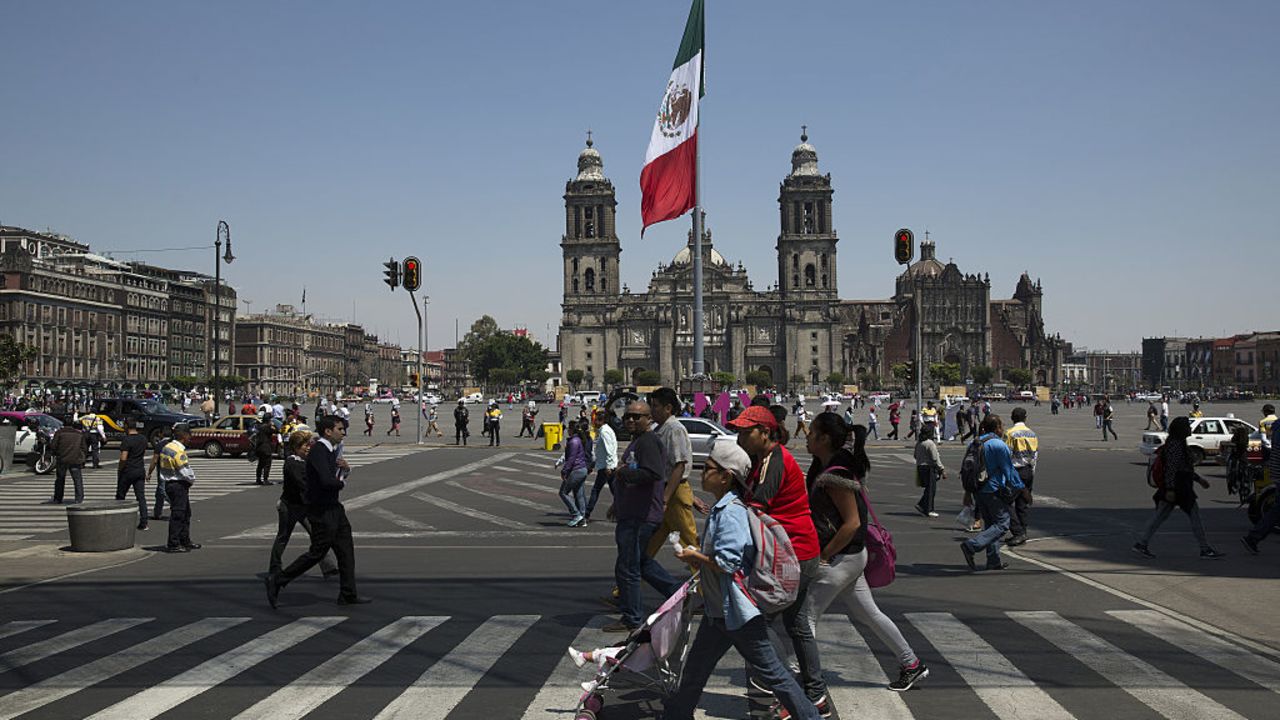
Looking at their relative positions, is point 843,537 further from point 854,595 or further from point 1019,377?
point 1019,377

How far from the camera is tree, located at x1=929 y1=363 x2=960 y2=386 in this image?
12891 centimetres

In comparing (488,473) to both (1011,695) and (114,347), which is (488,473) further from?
(114,347)

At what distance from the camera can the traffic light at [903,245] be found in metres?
26.3

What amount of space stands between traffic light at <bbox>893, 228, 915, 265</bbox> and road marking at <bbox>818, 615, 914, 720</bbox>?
19157 mm

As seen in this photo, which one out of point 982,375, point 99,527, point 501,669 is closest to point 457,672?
point 501,669

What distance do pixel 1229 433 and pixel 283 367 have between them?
131m

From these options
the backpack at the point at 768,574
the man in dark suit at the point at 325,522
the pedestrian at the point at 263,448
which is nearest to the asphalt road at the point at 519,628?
the man in dark suit at the point at 325,522

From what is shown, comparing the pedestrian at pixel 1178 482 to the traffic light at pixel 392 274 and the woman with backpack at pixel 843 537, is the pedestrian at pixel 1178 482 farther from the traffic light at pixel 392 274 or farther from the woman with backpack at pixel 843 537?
the traffic light at pixel 392 274

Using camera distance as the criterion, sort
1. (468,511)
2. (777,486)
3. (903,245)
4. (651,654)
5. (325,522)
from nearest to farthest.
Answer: (651,654)
(777,486)
(325,522)
(468,511)
(903,245)

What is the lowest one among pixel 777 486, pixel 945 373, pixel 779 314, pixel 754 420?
pixel 777 486

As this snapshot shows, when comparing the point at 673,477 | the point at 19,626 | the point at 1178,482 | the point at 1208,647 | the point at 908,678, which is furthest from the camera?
the point at 1178,482

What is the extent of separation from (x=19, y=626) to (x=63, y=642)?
93 centimetres

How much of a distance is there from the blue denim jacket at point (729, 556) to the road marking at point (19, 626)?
20.4 feet

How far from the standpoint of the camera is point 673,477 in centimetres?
755
